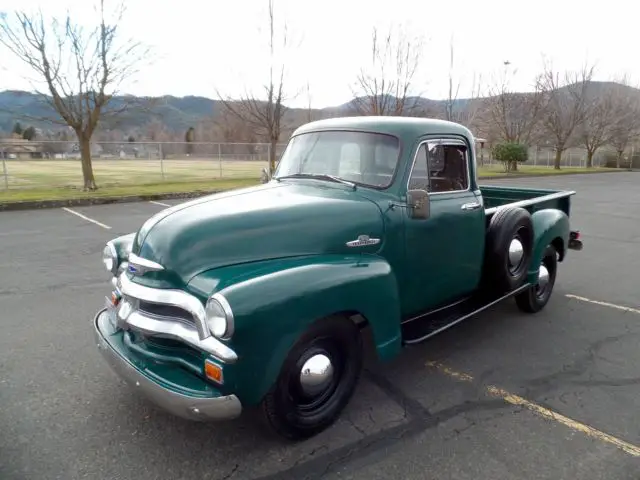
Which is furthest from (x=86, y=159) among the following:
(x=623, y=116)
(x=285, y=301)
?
(x=623, y=116)

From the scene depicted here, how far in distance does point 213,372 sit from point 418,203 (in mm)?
1793

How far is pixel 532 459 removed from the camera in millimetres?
2588

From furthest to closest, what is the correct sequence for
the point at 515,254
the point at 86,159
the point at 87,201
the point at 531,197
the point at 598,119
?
the point at 598,119 → the point at 86,159 → the point at 87,201 → the point at 531,197 → the point at 515,254

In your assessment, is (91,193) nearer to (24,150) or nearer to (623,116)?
(24,150)

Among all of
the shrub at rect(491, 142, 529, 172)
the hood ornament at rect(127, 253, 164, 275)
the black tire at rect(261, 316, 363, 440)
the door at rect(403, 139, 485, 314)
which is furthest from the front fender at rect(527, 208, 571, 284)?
the shrub at rect(491, 142, 529, 172)

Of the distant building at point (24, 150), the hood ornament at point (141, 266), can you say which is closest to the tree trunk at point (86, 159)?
the distant building at point (24, 150)

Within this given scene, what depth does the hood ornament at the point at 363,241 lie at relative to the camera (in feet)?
9.86

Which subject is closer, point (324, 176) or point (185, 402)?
point (185, 402)

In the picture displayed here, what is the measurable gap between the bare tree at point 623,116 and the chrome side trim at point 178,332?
45.6m

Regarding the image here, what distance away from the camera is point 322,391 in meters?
2.82

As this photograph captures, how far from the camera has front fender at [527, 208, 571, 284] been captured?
4508 millimetres

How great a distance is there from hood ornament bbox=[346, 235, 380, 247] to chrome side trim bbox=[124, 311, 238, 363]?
44.4 inches

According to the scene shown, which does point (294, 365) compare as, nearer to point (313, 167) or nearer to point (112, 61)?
point (313, 167)

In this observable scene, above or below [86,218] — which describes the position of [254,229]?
above
